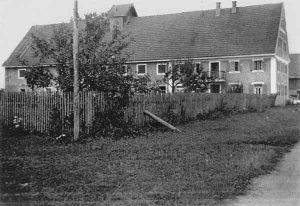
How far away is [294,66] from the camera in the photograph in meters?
62.1

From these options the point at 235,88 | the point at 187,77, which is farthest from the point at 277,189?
the point at 235,88

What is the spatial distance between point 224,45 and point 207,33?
2.73 m

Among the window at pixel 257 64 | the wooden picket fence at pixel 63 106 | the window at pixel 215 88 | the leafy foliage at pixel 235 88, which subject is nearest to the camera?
the wooden picket fence at pixel 63 106

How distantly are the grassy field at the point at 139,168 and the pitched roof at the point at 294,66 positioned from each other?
49735 millimetres

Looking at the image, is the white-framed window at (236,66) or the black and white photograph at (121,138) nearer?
the black and white photograph at (121,138)

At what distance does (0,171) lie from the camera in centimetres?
841

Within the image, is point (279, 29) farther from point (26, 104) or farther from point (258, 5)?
point (26, 104)

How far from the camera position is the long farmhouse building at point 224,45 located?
39719mm

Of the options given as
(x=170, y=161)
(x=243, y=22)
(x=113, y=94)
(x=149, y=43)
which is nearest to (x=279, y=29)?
(x=243, y=22)

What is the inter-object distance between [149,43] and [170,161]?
118 ft

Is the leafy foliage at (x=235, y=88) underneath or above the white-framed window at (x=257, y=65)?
underneath

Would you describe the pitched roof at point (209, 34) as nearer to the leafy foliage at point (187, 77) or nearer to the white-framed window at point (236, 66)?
the white-framed window at point (236, 66)

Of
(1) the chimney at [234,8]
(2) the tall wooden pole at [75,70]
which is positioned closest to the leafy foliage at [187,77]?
(1) the chimney at [234,8]

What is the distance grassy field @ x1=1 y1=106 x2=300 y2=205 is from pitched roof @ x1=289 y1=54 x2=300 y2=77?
49735 mm
